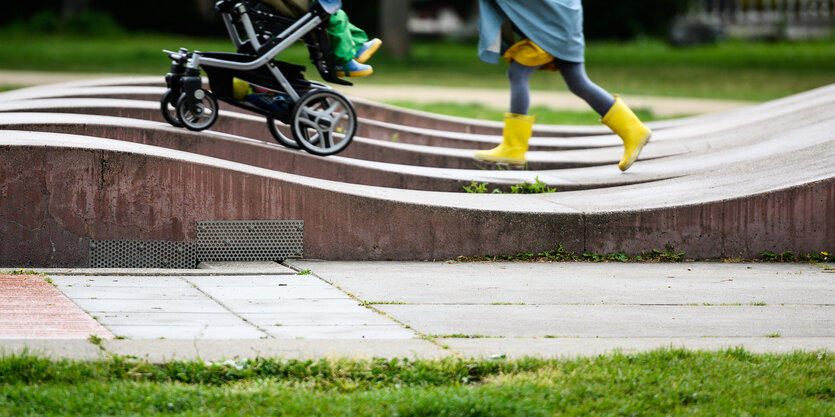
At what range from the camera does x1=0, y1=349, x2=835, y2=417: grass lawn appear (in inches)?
152

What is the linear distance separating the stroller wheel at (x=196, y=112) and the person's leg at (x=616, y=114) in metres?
2.76

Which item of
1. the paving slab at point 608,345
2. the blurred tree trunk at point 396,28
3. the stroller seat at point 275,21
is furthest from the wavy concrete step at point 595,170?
the blurred tree trunk at point 396,28

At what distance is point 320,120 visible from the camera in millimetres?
8031

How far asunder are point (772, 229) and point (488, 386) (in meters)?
3.65

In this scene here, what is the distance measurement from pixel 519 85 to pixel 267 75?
2.14 metres

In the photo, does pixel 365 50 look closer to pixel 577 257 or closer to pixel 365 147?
pixel 365 147

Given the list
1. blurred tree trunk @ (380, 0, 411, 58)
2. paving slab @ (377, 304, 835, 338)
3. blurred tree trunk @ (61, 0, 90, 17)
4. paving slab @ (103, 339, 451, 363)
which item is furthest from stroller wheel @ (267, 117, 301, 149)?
blurred tree trunk @ (61, 0, 90, 17)

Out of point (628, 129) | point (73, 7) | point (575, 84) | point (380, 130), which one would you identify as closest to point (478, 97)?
point (380, 130)

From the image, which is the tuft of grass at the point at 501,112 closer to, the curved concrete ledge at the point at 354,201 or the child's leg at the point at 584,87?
the child's leg at the point at 584,87

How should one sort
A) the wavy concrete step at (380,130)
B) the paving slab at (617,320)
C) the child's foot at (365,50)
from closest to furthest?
the paving slab at (617,320) → the child's foot at (365,50) → the wavy concrete step at (380,130)

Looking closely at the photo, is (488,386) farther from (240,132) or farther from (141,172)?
(240,132)

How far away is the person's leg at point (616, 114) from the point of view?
8766 mm

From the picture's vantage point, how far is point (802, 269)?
689 centimetres

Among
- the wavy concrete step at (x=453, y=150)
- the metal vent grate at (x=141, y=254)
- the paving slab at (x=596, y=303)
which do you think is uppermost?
the wavy concrete step at (x=453, y=150)
